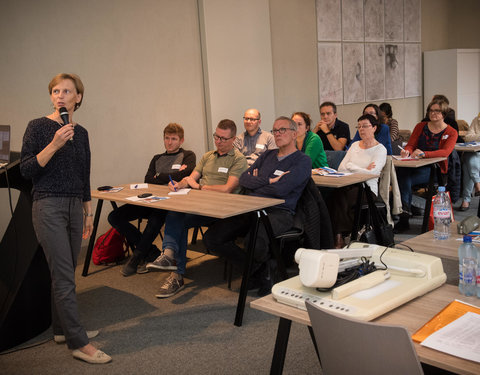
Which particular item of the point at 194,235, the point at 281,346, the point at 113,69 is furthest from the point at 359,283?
the point at 113,69

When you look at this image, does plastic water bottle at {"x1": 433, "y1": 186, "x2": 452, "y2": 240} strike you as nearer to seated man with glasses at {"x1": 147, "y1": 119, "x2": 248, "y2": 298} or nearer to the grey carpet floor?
the grey carpet floor

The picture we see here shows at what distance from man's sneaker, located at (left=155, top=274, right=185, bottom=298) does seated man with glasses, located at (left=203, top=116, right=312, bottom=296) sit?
0.44 m

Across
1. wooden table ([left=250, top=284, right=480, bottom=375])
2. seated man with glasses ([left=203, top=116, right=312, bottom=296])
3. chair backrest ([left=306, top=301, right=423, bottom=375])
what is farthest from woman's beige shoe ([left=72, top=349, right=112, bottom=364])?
chair backrest ([left=306, top=301, right=423, bottom=375])

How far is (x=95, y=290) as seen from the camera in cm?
425

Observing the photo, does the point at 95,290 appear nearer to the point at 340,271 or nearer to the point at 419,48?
the point at 340,271

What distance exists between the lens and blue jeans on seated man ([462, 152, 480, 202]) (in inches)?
247

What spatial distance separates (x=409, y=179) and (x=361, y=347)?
4.43m

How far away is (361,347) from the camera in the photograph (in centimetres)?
143

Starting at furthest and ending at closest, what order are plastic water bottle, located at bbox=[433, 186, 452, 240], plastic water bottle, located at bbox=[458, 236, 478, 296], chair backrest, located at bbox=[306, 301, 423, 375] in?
plastic water bottle, located at bbox=[433, 186, 452, 240] → plastic water bottle, located at bbox=[458, 236, 478, 296] → chair backrest, located at bbox=[306, 301, 423, 375]

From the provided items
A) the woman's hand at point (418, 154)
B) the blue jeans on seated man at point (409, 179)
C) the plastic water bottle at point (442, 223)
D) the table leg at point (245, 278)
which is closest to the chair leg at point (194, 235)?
the table leg at point (245, 278)

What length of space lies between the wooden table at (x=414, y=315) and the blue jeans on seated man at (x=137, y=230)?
268 cm

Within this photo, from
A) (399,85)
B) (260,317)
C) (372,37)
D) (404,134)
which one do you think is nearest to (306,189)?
(260,317)

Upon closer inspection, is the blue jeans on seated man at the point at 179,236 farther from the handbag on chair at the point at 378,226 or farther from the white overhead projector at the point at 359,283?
the white overhead projector at the point at 359,283

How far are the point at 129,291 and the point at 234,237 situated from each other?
1.01 meters
